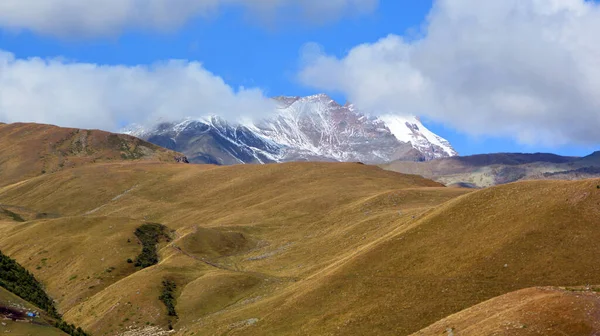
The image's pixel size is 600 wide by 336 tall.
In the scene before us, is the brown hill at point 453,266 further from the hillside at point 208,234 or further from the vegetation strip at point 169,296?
the hillside at point 208,234

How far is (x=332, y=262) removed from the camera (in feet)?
284

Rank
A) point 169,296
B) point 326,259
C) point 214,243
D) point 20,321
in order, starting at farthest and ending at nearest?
point 214,243 → point 326,259 → point 169,296 → point 20,321

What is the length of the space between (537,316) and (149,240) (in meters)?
89.1

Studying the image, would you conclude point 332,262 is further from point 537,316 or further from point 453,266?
point 537,316

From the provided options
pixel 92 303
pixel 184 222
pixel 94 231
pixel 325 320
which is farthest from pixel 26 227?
pixel 325 320

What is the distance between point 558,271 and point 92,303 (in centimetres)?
5920

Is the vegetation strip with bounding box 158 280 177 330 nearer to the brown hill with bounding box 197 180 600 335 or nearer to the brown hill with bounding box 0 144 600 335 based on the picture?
the brown hill with bounding box 0 144 600 335

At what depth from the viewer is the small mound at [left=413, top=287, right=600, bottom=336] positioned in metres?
37.8

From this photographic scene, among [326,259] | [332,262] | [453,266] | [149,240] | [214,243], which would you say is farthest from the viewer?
[149,240]

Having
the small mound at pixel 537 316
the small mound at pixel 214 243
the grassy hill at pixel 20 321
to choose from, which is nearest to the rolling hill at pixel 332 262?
the small mound at pixel 537 316

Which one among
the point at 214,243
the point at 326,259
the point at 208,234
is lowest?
the point at 326,259

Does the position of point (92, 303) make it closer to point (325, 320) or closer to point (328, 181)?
point (325, 320)

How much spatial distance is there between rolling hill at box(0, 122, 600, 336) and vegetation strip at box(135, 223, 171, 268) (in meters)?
0.44

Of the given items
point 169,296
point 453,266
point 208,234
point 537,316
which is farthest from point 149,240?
point 537,316
